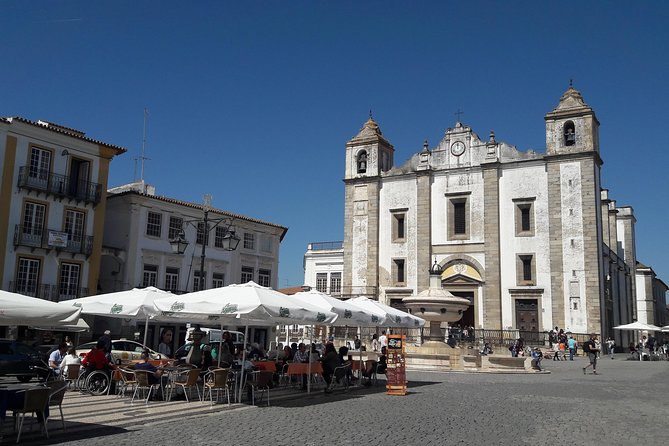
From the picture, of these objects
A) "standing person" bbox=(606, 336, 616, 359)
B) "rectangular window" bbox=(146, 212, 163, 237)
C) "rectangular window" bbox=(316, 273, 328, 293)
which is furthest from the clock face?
"rectangular window" bbox=(146, 212, 163, 237)

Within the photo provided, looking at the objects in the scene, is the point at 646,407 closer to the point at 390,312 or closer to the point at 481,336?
the point at 390,312

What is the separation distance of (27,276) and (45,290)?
1.01 m

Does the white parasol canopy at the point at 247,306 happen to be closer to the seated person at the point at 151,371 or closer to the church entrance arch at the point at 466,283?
the seated person at the point at 151,371

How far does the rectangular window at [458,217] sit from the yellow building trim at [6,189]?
2695 cm

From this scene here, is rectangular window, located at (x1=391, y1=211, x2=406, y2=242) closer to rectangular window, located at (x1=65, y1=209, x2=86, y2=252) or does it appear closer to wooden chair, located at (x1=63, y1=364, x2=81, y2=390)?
rectangular window, located at (x1=65, y1=209, x2=86, y2=252)

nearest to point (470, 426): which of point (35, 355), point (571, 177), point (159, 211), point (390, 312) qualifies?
point (390, 312)

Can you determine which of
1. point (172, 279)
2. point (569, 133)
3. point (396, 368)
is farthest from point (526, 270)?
point (396, 368)

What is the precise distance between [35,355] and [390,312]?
1046 centimetres

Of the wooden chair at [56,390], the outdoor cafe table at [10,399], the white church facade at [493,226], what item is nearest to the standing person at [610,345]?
the white church facade at [493,226]

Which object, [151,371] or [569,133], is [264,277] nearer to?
[569,133]

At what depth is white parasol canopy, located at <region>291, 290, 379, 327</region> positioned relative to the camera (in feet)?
48.8

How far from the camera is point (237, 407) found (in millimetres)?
12234

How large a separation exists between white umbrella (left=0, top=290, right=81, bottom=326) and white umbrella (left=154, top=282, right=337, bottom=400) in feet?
8.80

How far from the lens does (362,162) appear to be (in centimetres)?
4731
